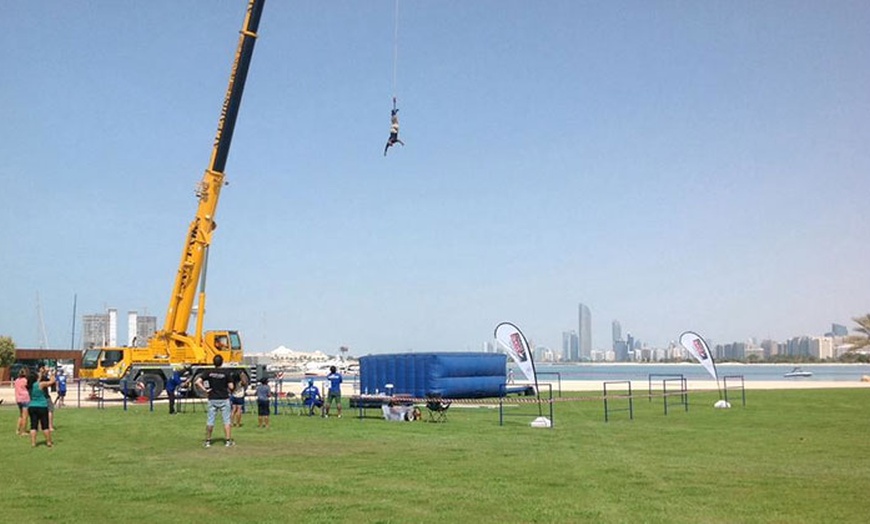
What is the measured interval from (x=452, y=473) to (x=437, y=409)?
551 inches

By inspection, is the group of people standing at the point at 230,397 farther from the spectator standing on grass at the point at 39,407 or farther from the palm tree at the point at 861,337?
the palm tree at the point at 861,337

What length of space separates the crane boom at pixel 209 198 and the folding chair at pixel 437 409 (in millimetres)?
14526

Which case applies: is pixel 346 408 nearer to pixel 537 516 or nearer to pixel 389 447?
pixel 389 447

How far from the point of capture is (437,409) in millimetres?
27625

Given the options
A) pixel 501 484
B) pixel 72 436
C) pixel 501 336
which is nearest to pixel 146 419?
pixel 72 436

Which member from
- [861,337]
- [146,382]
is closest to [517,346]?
[146,382]

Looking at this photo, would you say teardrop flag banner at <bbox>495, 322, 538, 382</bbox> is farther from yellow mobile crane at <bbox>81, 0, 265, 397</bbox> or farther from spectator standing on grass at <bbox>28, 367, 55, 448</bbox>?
yellow mobile crane at <bbox>81, 0, 265, 397</bbox>

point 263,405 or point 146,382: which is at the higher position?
point 146,382

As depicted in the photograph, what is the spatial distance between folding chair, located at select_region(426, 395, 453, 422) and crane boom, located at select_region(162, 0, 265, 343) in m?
14.5

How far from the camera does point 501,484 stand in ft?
41.2

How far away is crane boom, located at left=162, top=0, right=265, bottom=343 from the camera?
114 feet

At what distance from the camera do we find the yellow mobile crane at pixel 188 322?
34969 mm

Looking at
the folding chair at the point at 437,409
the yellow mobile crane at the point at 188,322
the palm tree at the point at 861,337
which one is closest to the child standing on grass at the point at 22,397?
the folding chair at the point at 437,409

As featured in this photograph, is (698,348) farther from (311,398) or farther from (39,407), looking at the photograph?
(39,407)
